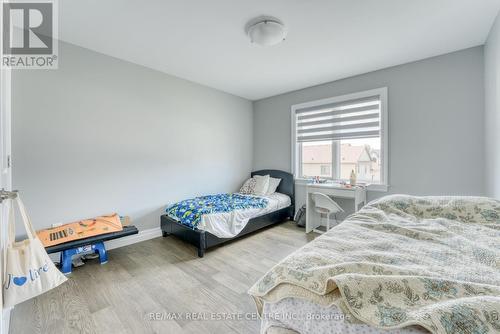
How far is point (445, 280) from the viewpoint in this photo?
0.72 m

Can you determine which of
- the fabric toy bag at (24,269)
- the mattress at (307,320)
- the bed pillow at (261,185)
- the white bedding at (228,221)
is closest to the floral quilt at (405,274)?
the mattress at (307,320)

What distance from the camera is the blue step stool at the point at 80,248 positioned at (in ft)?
6.77

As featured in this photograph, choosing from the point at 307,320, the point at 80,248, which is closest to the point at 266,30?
the point at 307,320

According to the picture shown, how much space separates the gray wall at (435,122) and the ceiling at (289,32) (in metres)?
0.19

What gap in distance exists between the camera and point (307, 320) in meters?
0.76

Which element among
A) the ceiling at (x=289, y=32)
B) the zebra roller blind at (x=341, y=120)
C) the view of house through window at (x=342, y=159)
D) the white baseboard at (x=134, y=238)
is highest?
the ceiling at (x=289, y=32)

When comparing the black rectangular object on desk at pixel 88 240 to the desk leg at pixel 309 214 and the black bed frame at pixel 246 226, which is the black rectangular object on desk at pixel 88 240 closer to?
the black bed frame at pixel 246 226

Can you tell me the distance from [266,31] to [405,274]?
7.20 ft

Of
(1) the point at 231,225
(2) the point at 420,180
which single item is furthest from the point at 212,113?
(2) the point at 420,180

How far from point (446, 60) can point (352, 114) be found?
121 centimetres

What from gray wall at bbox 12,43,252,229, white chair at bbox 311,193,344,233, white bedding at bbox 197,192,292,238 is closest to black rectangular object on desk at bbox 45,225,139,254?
gray wall at bbox 12,43,252,229

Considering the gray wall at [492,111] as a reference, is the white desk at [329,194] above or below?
below

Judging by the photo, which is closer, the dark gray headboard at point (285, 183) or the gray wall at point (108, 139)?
the gray wall at point (108, 139)

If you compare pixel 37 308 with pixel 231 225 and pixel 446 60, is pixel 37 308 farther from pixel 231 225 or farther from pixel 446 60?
pixel 446 60
